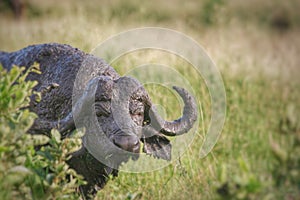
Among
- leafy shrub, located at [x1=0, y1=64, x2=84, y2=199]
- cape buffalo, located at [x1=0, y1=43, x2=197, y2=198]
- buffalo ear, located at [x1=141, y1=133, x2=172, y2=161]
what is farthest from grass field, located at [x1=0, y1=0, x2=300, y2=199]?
leafy shrub, located at [x1=0, y1=64, x2=84, y2=199]

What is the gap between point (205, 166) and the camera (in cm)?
623

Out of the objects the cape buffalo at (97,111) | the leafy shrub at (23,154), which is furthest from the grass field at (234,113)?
the leafy shrub at (23,154)

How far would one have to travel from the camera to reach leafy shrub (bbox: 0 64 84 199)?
3965 millimetres

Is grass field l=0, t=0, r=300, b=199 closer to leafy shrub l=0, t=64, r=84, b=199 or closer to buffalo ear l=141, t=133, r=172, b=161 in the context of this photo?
buffalo ear l=141, t=133, r=172, b=161

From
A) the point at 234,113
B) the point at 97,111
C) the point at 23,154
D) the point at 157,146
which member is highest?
the point at 234,113

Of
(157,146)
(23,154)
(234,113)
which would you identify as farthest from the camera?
(234,113)

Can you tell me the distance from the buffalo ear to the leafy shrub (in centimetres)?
111

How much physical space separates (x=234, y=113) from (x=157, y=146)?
306 centimetres

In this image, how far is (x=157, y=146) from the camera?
531 centimetres

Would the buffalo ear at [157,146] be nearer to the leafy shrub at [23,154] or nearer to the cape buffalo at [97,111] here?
the cape buffalo at [97,111]

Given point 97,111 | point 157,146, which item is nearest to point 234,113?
point 157,146

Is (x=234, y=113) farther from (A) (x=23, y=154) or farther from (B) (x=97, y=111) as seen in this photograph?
(A) (x=23, y=154)

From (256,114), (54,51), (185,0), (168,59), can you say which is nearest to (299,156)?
(54,51)

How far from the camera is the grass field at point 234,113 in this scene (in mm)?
3373
